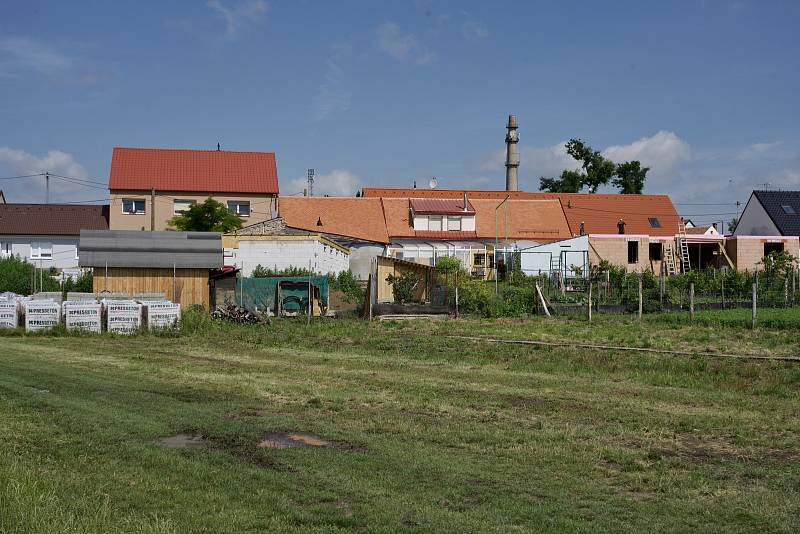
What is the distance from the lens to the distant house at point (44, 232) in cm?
6162

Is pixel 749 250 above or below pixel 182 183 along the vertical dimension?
below

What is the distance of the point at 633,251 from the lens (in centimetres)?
5634

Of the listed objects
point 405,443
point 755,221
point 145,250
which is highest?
point 755,221

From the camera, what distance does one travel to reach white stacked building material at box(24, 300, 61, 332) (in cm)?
2638

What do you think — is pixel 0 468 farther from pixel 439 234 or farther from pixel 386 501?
pixel 439 234

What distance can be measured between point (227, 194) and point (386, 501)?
60.0 metres

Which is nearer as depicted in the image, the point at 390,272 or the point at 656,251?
the point at 390,272

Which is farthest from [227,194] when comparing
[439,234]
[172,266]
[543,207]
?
[172,266]

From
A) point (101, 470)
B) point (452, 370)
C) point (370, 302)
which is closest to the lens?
point (101, 470)

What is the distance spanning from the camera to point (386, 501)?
7.52 meters

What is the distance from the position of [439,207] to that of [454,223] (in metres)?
1.69

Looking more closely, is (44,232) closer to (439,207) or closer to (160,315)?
(439,207)

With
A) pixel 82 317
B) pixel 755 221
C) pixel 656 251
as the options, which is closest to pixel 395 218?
pixel 656 251

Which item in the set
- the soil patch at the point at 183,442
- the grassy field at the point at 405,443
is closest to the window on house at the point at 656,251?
the grassy field at the point at 405,443
